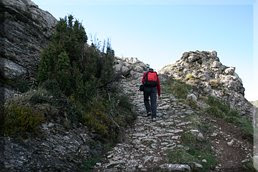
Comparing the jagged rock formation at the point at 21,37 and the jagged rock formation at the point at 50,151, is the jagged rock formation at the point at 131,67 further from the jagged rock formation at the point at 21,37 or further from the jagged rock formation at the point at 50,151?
the jagged rock formation at the point at 50,151

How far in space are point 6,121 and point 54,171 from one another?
1430mm

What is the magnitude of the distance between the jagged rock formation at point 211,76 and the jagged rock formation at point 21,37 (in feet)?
26.3

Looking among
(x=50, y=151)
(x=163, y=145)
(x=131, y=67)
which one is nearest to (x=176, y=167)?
(x=163, y=145)

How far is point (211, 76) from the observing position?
1934 centimetres

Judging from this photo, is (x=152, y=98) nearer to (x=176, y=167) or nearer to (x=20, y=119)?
(x=176, y=167)

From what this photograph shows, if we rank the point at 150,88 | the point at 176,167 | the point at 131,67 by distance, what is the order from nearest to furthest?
the point at 176,167, the point at 150,88, the point at 131,67

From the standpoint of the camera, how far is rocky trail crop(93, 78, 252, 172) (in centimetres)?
695

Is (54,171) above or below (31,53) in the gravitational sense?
below

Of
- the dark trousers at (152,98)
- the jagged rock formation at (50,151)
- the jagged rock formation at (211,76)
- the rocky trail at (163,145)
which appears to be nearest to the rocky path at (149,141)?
the rocky trail at (163,145)

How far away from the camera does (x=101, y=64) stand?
35.8 ft

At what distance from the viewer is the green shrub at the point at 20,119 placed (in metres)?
6.25

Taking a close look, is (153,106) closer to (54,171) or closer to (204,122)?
(204,122)

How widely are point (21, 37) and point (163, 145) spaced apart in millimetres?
6693

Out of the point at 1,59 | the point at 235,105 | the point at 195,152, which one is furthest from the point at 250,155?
the point at 235,105
